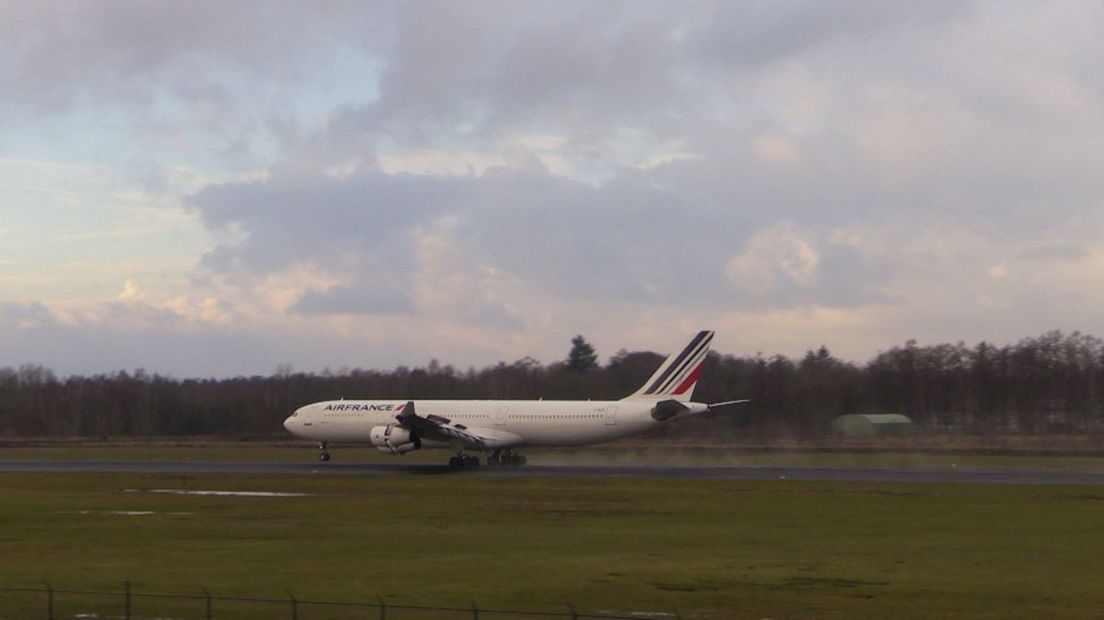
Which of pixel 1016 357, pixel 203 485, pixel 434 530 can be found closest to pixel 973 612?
pixel 434 530

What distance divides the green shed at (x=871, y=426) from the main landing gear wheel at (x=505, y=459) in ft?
131

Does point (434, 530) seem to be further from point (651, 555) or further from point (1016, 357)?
point (1016, 357)

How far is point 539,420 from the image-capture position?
6638cm

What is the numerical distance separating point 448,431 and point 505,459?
4098 mm

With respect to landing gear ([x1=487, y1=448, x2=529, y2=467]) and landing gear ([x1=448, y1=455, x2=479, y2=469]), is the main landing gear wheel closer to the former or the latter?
landing gear ([x1=487, y1=448, x2=529, y2=467])

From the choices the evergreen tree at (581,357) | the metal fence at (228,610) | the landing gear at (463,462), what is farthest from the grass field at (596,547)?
the evergreen tree at (581,357)

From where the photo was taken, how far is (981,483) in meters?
50.3

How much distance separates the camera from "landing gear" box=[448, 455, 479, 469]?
212 feet

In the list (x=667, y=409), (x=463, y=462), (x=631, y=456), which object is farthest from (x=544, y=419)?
(x=631, y=456)

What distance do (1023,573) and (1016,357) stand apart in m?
107

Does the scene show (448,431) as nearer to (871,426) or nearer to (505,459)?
(505,459)

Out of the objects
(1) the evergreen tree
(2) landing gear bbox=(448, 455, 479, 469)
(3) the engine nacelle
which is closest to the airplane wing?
(3) the engine nacelle

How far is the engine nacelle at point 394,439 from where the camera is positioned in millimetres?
64688

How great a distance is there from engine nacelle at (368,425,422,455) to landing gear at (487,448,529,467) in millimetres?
4390
